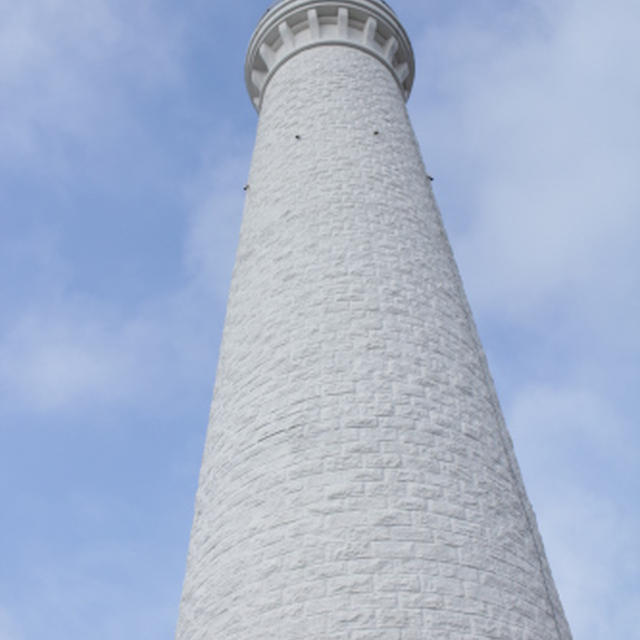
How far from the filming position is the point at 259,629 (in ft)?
21.0

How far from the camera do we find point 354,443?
24.4ft

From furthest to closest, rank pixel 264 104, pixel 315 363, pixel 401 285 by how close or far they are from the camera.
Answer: pixel 264 104
pixel 401 285
pixel 315 363

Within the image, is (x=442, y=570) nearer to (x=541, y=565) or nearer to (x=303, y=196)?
(x=541, y=565)

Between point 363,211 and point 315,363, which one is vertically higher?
point 363,211

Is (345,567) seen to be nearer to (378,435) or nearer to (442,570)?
(442,570)

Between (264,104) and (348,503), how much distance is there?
990 cm

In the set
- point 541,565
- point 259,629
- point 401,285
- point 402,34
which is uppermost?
point 402,34

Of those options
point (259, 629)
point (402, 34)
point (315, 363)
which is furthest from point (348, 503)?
point (402, 34)

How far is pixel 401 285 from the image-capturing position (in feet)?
30.8

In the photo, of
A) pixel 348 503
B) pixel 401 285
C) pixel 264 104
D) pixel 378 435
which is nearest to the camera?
pixel 348 503

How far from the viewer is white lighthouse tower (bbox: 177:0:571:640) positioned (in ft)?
21.3

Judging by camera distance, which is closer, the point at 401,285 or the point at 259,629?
the point at 259,629

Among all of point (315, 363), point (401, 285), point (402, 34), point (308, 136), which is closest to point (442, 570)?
point (315, 363)

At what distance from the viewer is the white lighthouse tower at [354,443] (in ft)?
21.3
